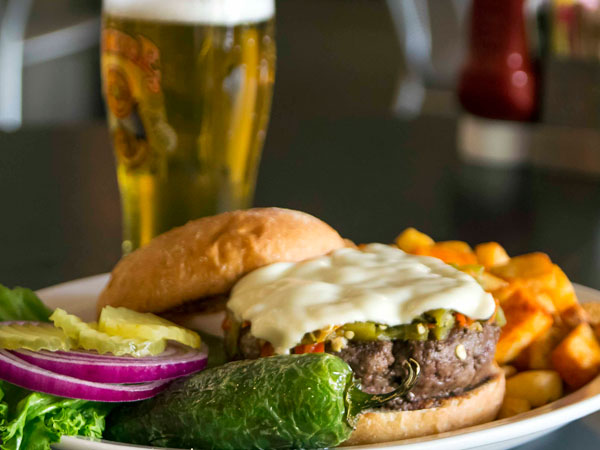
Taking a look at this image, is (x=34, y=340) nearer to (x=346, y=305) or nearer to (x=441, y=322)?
(x=346, y=305)

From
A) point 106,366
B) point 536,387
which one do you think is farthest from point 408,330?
point 106,366

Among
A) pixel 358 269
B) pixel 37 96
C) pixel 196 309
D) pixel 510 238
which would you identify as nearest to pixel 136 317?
pixel 196 309

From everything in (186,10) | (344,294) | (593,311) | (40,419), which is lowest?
(593,311)

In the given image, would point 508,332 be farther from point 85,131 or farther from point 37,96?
point 37,96

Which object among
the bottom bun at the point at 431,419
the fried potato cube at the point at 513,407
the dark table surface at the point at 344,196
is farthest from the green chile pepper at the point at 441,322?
the dark table surface at the point at 344,196

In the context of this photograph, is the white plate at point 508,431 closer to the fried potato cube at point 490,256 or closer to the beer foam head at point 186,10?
the fried potato cube at point 490,256

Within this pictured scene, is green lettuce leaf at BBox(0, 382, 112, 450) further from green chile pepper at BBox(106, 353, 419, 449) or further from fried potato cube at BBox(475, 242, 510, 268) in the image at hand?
fried potato cube at BBox(475, 242, 510, 268)
